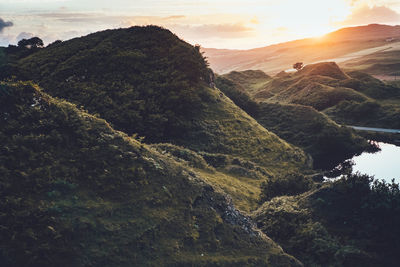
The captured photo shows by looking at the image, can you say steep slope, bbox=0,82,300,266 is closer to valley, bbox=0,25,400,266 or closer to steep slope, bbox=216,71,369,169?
valley, bbox=0,25,400,266

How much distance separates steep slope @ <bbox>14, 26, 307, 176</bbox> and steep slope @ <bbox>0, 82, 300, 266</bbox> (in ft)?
73.1

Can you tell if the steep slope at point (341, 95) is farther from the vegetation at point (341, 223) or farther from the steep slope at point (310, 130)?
the vegetation at point (341, 223)

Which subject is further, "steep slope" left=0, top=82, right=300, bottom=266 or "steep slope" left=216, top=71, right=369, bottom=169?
"steep slope" left=216, top=71, right=369, bottom=169

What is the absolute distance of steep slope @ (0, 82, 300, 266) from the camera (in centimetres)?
1312

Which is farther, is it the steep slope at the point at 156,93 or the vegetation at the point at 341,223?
the steep slope at the point at 156,93

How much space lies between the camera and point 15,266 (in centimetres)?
1207

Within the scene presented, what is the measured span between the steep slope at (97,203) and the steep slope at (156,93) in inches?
877

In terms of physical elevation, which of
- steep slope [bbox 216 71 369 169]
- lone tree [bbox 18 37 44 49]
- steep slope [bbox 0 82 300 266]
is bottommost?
steep slope [bbox 216 71 369 169]

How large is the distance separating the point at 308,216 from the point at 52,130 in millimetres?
17276

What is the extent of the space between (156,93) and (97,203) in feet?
106

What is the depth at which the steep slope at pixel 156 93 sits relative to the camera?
42188 millimetres

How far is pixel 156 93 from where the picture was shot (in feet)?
151

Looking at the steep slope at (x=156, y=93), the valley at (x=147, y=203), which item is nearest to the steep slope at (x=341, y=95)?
the steep slope at (x=156, y=93)

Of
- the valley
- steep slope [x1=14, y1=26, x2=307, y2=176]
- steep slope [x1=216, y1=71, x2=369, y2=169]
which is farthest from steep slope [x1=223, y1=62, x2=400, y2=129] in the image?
the valley
